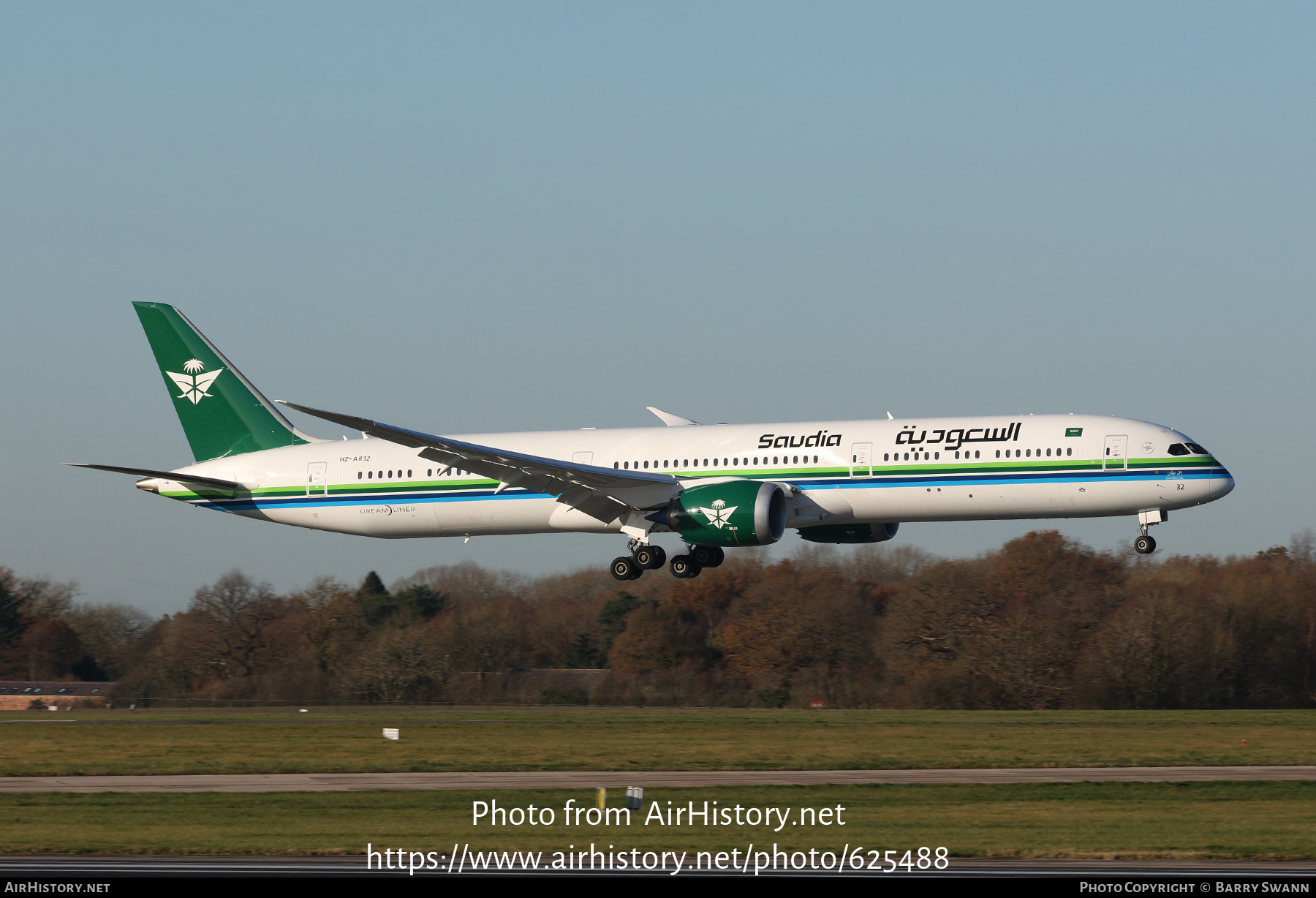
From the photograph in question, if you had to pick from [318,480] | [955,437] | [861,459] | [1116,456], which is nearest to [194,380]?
[318,480]

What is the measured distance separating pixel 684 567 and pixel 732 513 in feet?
19.5

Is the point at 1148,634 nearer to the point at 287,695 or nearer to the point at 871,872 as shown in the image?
the point at 287,695

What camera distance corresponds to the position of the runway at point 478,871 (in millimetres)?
19703

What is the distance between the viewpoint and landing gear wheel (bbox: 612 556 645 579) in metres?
50.4

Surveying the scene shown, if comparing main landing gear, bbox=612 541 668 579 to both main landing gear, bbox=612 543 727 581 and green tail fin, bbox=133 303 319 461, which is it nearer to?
main landing gear, bbox=612 543 727 581

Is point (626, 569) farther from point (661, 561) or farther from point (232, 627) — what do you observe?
point (232, 627)

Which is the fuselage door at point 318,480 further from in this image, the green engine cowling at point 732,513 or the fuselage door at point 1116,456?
the fuselage door at point 1116,456

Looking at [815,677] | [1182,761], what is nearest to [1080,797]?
[1182,761]

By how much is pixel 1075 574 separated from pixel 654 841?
50786 mm

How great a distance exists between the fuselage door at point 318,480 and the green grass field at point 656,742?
808 centimetres

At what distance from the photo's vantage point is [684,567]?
168 ft

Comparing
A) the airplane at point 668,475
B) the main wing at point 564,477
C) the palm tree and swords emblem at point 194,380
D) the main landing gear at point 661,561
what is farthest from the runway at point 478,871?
the palm tree and swords emblem at point 194,380

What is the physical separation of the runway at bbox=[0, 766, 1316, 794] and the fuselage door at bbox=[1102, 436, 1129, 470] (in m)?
12.5
